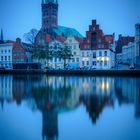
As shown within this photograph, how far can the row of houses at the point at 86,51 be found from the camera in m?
36.2

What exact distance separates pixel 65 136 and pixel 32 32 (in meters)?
35.2

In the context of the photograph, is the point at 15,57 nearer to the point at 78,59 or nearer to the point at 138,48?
the point at 78,59

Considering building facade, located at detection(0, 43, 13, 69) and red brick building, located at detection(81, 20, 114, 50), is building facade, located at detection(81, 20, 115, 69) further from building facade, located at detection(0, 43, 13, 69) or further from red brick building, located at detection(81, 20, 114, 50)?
building facade, located at detection(0, 43, 13, 69)

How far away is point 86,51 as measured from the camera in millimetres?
37312

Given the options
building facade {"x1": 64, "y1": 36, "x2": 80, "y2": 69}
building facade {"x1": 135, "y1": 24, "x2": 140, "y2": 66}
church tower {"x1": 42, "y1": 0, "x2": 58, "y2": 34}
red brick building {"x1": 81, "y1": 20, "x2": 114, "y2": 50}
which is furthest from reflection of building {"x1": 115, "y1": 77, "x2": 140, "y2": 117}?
church tower {"x1": 42, "y1": 0, "x2": 58, "y2": 34}

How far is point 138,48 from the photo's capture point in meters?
36.9

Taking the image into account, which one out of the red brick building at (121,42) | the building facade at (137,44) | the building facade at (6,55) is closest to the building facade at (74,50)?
the building facade at (137,44)

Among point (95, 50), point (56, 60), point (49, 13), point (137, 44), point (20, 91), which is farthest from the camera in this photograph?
point (49, 13)

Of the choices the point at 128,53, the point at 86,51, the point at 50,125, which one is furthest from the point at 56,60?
the point at 50,125

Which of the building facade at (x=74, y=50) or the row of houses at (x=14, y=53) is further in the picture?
the row of houses at (x=14, y=53)

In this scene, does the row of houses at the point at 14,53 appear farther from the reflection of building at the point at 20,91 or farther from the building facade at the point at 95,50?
the reflection of building at the point at 20,91

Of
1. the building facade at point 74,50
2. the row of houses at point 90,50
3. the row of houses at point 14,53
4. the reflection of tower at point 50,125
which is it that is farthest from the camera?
the row of houses at point 14,53

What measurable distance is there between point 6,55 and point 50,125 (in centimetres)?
3968

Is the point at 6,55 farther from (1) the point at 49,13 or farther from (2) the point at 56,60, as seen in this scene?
(1) the point at 49,13
